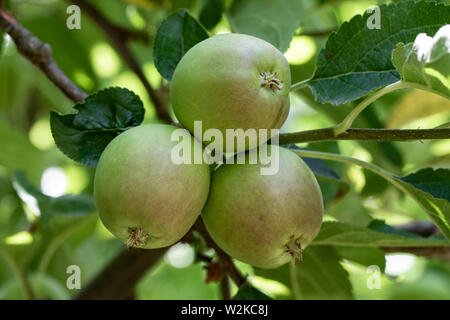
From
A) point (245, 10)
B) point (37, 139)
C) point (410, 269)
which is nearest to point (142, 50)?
point (37, 139)

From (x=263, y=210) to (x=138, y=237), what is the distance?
0.65ft

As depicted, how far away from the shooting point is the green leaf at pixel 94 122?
1.01m

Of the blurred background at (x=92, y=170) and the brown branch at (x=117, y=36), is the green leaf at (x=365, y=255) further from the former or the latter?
the brown branch at (x=117, y=36)

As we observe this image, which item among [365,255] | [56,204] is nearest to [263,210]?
[365,255]

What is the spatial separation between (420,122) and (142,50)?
3.58 ft

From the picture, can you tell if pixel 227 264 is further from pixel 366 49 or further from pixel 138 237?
pixel 366 49

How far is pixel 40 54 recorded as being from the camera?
1.22 metres

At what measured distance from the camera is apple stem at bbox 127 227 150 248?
0.88 meters

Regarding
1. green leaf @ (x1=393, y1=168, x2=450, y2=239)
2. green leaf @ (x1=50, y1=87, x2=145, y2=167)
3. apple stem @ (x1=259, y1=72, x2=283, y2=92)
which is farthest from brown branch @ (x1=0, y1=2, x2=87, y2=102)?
green leaf @ (x1=393, y1=168, x2=450, y2=239)

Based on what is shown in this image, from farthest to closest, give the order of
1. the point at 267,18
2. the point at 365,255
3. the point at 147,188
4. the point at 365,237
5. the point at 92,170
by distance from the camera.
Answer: the point at 92,170 < the point at 267,18 < the point at 365,255 < the point at 365,237 < the point at 147,188

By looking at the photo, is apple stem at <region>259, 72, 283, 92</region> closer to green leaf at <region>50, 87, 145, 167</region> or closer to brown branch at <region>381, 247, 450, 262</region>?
green leaf at <region>50, 87, 145, 167</region>

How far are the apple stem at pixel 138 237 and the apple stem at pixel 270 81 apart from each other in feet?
0.97
